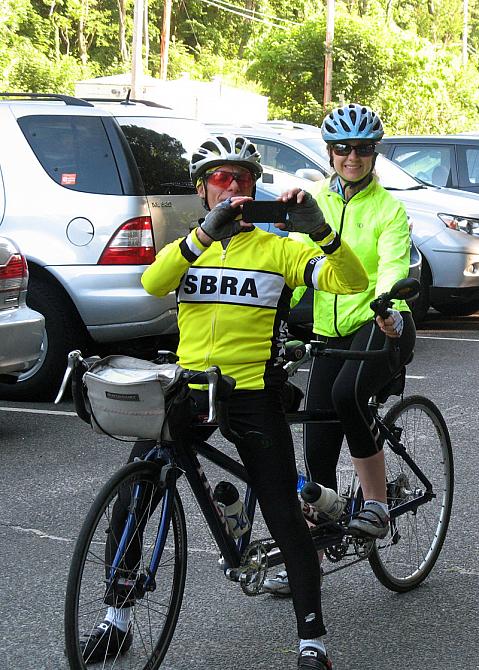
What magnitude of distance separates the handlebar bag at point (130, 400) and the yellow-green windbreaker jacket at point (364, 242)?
1.03 m

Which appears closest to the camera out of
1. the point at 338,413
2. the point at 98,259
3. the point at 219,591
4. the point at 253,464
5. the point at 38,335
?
the point at 253,464

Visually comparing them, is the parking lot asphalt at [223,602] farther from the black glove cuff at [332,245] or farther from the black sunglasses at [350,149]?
the black sunglasses at [350,149]

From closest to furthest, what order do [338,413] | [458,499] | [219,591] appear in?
[338,413]
[219,591]
[458,499]

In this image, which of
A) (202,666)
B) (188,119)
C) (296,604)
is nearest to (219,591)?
(202,666)

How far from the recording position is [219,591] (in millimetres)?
4746

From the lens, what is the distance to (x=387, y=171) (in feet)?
42.3

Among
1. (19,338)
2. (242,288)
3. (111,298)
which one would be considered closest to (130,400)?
(242,288)

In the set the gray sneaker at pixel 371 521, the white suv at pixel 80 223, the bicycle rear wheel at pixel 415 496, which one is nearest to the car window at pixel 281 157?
the white suv at pixel 80 223

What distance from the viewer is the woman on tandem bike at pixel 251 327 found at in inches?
146

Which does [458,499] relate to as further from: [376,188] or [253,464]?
[253,464]

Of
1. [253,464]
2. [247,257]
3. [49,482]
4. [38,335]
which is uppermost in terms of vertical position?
[247,257]

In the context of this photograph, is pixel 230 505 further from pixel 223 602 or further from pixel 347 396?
pixel 223 602

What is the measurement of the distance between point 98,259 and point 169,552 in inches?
182

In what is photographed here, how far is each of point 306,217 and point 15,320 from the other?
155 inches
